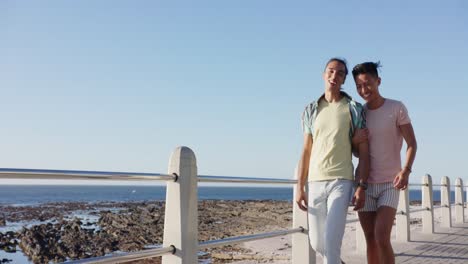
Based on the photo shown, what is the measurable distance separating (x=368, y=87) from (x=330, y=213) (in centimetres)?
92

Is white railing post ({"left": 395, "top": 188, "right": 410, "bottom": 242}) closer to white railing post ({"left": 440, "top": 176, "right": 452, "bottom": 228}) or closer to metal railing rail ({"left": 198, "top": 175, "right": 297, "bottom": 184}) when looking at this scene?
white railing post ({"left": 440, "top": 176, "right": 452, "bottom": 228})

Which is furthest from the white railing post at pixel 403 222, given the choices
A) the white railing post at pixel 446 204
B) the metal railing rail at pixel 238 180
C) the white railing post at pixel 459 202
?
the metal railing rail at pixel 238 180

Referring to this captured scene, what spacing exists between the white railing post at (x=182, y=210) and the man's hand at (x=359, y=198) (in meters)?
1.12

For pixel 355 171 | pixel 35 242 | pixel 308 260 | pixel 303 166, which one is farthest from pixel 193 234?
pixel 35 242

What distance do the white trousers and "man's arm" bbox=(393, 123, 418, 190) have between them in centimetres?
32

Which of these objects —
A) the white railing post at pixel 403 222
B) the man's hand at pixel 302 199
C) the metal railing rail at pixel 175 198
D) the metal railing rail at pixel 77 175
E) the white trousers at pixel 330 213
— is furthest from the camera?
the white railing post at pixel 403 222

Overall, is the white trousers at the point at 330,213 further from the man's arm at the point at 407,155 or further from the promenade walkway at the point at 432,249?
the promenade walkway at the point at 432,249

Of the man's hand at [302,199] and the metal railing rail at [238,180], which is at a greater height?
the metal railing rail at [238,180]

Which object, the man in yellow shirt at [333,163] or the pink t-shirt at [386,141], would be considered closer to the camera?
the man in yellow shirt at [333,163]

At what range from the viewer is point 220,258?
45.5ft

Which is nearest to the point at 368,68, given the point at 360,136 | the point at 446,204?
the point at 360,136

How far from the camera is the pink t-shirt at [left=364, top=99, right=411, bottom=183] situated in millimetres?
3533

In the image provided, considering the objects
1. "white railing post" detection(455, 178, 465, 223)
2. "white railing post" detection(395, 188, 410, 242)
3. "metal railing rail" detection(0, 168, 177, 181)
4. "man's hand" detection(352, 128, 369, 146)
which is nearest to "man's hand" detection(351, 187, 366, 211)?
"man's hand" detection(352, 128, 369, 146)

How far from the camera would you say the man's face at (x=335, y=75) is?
137 inches
